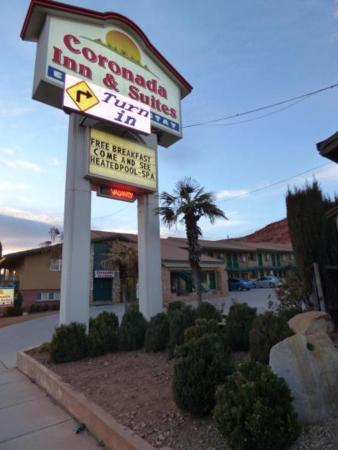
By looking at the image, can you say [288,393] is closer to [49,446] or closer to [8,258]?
[49,446]

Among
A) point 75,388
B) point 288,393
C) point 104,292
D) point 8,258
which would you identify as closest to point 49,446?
point 75,388

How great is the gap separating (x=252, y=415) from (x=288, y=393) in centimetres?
49

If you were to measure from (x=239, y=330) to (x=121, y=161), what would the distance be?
5.73m

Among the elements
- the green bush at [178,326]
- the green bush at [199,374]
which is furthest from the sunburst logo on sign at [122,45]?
the green bush at [199,374]

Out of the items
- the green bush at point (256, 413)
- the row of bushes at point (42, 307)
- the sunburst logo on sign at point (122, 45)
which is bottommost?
the green bush at point (256, 413)

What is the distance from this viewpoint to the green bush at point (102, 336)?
276 inches

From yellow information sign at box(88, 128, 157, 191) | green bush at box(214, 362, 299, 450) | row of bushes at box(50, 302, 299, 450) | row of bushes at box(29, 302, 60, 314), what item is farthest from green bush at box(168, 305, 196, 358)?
row of bushes at box(29, 302, 60, 314)

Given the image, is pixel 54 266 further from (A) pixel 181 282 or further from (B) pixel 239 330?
(B) pixel 239 330

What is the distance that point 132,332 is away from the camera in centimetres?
736

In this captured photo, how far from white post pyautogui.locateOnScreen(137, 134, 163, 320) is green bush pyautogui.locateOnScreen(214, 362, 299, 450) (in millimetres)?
6140

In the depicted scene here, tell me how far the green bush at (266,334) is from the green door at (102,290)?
23342 millimetres

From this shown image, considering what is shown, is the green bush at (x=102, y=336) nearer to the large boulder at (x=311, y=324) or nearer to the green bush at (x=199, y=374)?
the green bush at (x=199, y=374)

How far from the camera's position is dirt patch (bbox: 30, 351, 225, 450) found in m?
3.25

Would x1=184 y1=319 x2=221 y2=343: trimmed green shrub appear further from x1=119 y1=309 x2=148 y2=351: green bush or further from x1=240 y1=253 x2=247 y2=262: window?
x1=240 y1=253 x2=247 y2=262: window
